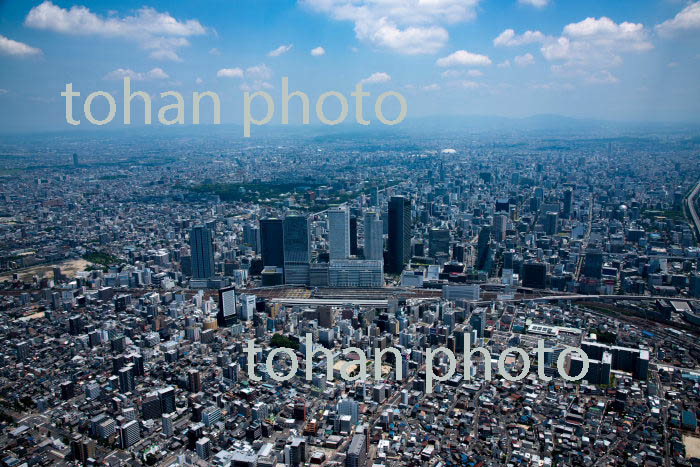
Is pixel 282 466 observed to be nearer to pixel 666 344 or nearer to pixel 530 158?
pixel 666 344

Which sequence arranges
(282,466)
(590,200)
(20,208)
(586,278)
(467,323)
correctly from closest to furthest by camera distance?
(282,466) → (467,323) → (586,278) → (20,208) → (590,200)

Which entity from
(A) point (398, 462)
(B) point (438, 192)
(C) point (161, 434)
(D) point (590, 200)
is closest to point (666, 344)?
(A) point (398, 462)

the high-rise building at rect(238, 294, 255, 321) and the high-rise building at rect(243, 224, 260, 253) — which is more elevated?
the high-rise building at rect(243, 224, 260, 253)

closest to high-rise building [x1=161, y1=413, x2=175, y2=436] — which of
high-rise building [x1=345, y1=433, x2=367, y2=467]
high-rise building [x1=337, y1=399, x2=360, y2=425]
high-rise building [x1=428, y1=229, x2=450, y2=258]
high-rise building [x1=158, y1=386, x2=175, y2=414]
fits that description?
high-rise building [x1=158, y1=386, x2=175, y2=414]

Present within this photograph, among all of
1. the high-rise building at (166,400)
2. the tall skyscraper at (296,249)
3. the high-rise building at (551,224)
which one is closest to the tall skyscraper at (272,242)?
the tall skyscraper at (296,249)

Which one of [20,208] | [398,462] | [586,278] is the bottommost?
[398,462]

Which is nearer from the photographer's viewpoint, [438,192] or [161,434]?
[161,434]

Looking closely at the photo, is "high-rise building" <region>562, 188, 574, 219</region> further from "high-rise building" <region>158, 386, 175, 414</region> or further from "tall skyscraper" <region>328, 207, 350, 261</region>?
"high-rise building" <region>158, 386, 175, 414</region>
